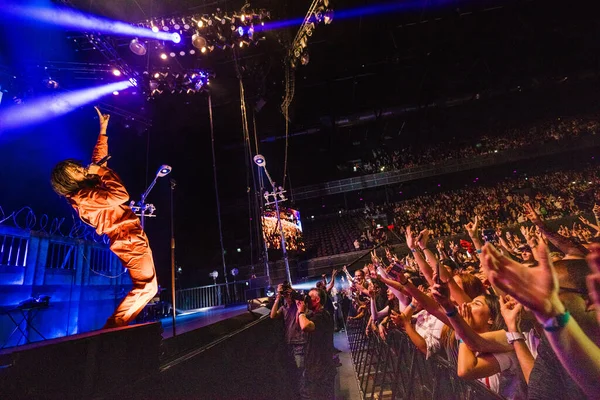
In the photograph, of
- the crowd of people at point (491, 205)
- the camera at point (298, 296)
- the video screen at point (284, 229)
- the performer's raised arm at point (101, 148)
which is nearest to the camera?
the performer's raised arm at point (101, 148)

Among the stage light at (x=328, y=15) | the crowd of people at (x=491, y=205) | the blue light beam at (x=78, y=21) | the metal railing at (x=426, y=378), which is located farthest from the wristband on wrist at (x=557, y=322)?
the crowd of people at (x=491, y=205)

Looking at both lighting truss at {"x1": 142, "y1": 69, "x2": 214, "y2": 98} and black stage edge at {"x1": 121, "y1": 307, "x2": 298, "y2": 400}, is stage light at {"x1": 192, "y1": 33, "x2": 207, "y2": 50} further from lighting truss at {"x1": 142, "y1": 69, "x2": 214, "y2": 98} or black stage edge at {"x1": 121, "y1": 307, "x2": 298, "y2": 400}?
black stage edge at {"x1": 121, "y1": 307, "x2": 298, "y2": 400}

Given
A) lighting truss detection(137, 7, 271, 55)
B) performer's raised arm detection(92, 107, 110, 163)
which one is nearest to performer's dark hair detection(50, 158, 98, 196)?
performer's raised arm detection(92, 107, 110, 163)

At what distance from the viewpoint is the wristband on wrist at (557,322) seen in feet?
2.93

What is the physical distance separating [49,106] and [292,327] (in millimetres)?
7354

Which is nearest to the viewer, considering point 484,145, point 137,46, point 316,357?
point 316,357

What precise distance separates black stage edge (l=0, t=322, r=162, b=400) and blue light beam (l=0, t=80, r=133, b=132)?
268 inches

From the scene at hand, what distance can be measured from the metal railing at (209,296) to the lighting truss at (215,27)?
780 cm

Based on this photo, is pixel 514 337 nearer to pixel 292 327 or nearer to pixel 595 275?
pixel 595 275

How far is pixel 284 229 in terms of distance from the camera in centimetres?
1066

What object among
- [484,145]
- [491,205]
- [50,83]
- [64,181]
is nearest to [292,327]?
[64,181]

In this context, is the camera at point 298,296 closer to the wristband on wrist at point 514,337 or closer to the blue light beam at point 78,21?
the wristband on wrist at point 514,337

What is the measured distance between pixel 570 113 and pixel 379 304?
21567 millimetres

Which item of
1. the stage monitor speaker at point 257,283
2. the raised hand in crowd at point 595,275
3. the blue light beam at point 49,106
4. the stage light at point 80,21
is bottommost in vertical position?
the raised hand in crowd at point 595,275
